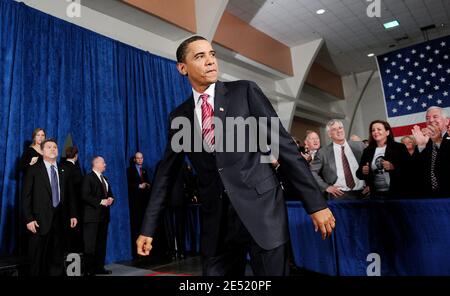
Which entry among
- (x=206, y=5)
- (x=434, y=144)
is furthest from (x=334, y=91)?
(x=434, y=144)

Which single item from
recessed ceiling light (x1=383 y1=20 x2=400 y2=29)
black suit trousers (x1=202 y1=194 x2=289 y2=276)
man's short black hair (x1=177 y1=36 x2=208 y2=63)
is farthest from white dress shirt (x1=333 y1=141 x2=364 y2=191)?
recessed ceiling light (x1=383 y1=20 x2=400 y2=29)

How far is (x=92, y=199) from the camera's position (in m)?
4.17

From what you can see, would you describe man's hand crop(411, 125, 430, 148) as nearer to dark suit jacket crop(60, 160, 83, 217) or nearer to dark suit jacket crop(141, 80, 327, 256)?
dark suit jacket crop(141, 80, 327, 256)

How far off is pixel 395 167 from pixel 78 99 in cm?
434

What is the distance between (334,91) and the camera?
44.2 ft

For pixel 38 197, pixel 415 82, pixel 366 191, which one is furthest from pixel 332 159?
pixel 415 82

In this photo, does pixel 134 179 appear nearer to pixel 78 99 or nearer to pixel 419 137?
pixel 78 99

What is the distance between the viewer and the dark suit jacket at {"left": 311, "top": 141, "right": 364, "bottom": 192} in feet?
12.7

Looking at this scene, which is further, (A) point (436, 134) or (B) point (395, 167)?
(B) point (395, 167)

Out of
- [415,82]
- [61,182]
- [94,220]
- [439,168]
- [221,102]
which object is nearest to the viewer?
[221,102]

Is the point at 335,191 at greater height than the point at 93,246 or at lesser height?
greater

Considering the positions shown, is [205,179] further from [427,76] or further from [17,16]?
[427,76]

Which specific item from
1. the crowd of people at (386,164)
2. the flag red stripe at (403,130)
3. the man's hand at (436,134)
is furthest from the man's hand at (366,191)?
the flag red stripe at (403,130)

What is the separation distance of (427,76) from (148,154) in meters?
6.48
